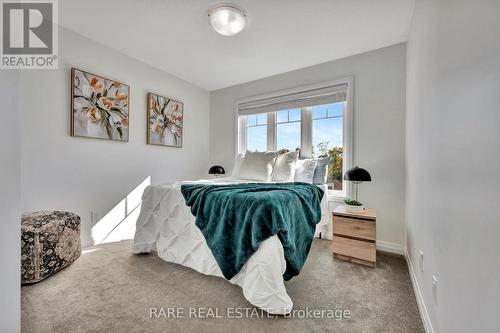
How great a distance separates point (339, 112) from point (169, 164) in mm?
2780

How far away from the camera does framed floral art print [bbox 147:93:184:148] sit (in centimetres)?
328

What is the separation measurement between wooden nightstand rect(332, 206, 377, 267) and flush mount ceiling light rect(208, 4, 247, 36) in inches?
86.9

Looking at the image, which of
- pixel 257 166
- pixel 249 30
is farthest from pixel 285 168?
pixel 249 30

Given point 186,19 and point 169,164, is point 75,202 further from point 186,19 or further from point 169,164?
point 186,19

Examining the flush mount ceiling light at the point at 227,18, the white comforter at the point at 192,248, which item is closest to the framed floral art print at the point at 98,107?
the white comforter at the point at 192,248

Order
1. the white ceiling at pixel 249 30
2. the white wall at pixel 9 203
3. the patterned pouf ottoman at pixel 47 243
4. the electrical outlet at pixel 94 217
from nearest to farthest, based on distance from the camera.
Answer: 1. the white wall at pixel 9 203
2. the patterned pouf ottoman at pixel 47 243
3. the white ceiling at pixel 249 30
4. the electrical outlet at pixel 94 217

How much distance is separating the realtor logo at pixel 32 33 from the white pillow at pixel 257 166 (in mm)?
2452

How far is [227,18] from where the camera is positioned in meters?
2.10

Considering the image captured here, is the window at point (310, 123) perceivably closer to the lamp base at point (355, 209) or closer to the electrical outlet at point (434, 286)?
the lamp base at point (355, 209)

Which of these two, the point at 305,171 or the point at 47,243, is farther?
the point at 305,171

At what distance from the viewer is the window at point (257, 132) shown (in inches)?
151

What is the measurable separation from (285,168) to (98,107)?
2491 mm

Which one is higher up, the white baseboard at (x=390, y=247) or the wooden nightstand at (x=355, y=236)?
the wooden nightstand at (x=355, y=236)

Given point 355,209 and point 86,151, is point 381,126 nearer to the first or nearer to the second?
point 355,209
